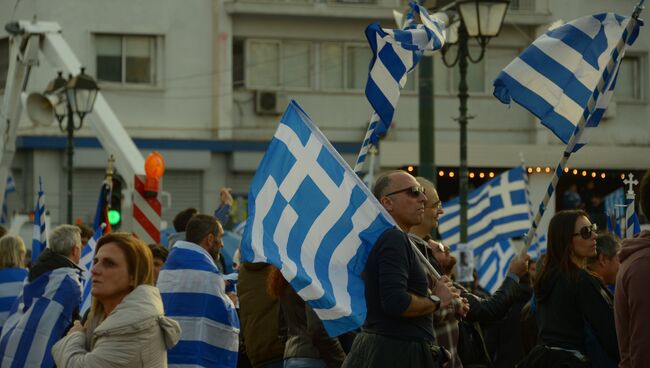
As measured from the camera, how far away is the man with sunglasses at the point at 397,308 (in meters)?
7.03

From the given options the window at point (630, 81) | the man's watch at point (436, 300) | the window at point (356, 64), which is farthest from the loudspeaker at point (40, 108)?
the man's watch at point (436, 300)

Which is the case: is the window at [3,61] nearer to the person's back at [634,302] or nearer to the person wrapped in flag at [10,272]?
the person wrapped in flag at [10,272]

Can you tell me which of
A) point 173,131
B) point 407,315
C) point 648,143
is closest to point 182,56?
point 173,131

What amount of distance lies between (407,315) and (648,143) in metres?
31.4

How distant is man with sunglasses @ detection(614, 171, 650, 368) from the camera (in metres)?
5.98

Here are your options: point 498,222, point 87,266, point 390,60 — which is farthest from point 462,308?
point 498,222

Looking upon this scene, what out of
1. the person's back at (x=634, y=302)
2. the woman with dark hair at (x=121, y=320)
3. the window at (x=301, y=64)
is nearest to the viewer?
the person's back at (x=634, y=302)

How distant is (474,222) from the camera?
19.4 metres

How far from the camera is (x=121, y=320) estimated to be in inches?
251

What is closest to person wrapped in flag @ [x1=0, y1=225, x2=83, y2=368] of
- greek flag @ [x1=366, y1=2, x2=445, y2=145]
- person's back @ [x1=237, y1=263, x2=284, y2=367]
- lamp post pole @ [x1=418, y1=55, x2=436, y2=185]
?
person's back @ [x1=237, y1=263, x2=284, y2=367]

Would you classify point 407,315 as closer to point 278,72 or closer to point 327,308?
point 327,308

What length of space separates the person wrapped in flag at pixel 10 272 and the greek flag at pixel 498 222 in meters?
7.11

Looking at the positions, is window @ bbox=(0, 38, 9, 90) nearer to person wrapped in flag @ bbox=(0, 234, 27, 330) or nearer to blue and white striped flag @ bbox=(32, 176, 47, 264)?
blue and white striped flag @ bbox=(32, 176, 47, 264)

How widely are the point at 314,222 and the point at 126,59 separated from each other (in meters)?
27.3
